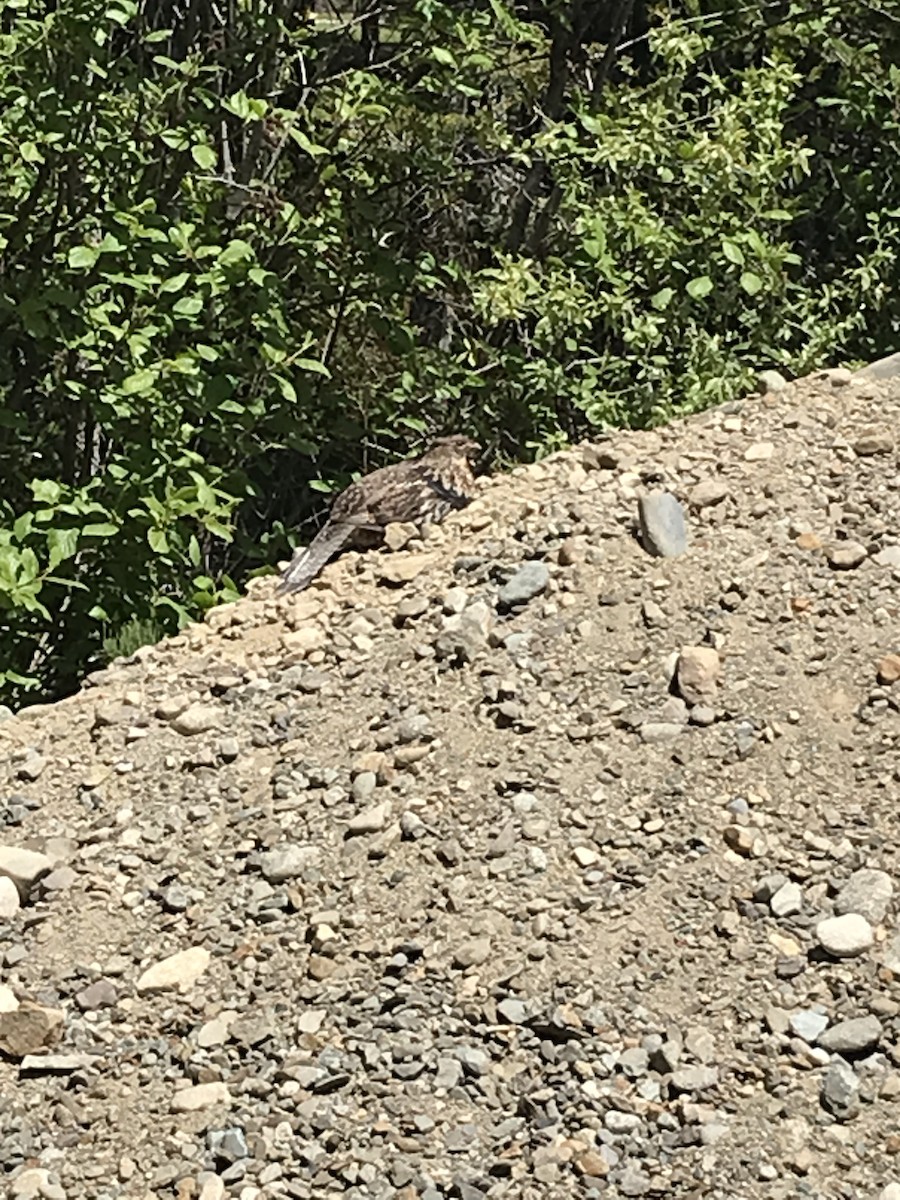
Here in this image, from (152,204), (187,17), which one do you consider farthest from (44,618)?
(187,17)

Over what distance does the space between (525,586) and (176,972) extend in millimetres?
1432

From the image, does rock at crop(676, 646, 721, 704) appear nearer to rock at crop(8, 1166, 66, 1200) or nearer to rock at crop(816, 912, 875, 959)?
rock at crop(816, 912, 875, 959)

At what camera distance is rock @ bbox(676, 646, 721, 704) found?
426 centimetres

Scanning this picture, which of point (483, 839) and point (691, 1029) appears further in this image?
point (483, 839)

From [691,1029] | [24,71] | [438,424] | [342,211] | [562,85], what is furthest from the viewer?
[562,85]

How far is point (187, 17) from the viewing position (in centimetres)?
654

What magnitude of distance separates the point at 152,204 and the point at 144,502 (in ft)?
3.14

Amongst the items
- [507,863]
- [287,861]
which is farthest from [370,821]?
[507,863]

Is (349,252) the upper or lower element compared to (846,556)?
upper

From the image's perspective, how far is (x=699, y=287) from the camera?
590 centimetres

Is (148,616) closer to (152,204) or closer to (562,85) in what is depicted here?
(152,204)

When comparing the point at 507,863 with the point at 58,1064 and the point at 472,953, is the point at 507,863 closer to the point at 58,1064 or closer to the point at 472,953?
the point at 472,953

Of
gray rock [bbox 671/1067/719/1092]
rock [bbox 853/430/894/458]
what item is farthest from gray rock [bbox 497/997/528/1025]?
rock [bbox 853/430/894/458]

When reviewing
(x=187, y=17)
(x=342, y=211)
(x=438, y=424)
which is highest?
(x=187, y=17)
